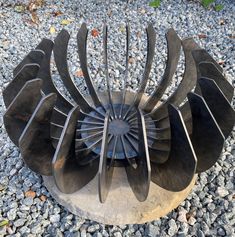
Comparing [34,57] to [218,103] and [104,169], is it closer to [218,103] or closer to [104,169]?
[104,169]

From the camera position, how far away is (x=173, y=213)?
238 cm

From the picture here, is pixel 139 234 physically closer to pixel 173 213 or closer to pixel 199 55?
pixel 173 213

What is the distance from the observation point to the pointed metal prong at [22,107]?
2043 mm

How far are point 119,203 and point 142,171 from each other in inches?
15.5

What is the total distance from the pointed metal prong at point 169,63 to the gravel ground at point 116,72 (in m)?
0.58

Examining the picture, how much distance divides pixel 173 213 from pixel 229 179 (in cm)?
47

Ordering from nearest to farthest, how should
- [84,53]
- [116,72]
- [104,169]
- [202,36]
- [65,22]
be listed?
[104,169], [84,53], [116,72], [202,36], [65,22]

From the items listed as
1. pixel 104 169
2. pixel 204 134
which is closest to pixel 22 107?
pixel 104 169

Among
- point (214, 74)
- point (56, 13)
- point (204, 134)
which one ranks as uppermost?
point (214, 74)

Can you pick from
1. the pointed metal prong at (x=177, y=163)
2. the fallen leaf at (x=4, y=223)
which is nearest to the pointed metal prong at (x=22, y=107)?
the fallen leaf at (x=4, y=223)

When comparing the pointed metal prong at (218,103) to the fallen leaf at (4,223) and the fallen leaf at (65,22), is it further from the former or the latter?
the fallen leaf at (65,22)

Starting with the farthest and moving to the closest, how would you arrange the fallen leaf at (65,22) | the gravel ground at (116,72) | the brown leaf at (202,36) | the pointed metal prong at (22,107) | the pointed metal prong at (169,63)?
the fallen leaf at (65,22)
the brown leaf at (202,36)
the pointed metal prong at (169,63)
the gravel ground at (116,72)
the pointed metal prong at (22,107)

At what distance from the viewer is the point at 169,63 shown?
2607 millimetres

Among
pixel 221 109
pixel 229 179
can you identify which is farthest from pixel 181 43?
pixel 229 179
